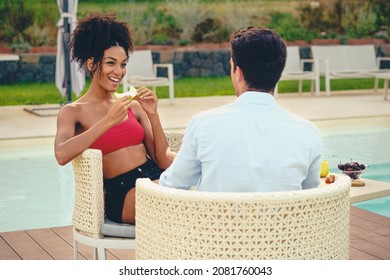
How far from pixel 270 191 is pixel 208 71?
14.1m

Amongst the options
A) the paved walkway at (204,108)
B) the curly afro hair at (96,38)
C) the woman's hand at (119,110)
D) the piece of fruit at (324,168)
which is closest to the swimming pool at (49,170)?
the paved walkway at (204,108)

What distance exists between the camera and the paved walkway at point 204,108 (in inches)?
356

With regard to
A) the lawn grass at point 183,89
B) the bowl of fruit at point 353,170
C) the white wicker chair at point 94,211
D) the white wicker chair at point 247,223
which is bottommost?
the lawn grass at point 183,89

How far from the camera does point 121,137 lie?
331cm

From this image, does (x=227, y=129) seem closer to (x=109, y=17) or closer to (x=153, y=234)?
(x=153, y=234)

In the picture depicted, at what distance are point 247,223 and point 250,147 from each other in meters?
0.22

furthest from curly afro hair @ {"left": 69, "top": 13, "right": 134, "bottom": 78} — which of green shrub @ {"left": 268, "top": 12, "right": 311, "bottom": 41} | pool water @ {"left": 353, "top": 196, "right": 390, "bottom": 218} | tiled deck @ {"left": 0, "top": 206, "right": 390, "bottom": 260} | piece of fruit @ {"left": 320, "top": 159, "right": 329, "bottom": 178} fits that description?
green shrub @ {"left": 268, "top": 12, "right": 311, "bottom": 41}

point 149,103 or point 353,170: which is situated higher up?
point 149,103

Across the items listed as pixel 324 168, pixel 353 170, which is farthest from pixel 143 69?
pixel 324 168

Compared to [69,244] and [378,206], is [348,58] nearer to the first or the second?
[378,206]

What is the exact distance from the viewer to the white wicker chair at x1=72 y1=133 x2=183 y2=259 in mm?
3068

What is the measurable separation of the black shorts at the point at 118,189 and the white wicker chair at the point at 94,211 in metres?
0.05

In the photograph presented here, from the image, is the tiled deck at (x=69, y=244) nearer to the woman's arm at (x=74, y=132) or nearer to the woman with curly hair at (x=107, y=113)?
the woman with curly hair at (x=107, y=113)

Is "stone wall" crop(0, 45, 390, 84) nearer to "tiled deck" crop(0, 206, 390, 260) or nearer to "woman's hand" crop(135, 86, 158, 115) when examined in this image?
"tiled deck" crop(0, 206, 390, 260)
